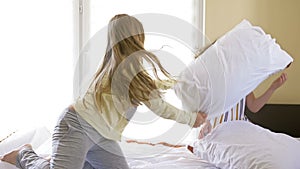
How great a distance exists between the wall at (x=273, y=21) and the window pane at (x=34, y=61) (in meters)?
1.04

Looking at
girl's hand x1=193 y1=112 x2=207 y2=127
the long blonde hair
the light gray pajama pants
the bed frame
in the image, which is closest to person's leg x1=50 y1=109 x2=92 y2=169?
the light gray pajama pants

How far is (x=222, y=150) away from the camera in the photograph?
6.46 feet

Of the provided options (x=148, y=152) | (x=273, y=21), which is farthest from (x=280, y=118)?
(x=148, y=152)

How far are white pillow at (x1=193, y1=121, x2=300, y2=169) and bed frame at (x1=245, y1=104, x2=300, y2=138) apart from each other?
0.92 metres

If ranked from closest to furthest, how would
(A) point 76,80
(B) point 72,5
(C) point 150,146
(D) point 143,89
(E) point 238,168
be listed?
1. (D) point 143,89
2. (E) point 238,168
3. (C) point 150,146
4. (A) point 76,80
5. (B) point 72,5

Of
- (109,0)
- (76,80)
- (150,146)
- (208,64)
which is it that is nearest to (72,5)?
(109,0)

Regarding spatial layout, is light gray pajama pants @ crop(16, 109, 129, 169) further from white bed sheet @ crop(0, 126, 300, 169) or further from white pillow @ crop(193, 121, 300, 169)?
white pillow @ crop(193, 121, 300, 169)

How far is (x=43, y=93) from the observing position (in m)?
3.28

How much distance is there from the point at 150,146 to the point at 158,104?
658mm

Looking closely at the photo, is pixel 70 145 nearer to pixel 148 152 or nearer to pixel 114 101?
pixel 114 101

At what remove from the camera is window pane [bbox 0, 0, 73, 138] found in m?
3.23

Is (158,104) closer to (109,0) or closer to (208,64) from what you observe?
(208,64)

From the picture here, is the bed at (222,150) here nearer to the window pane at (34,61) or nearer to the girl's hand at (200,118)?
the girl's hand at (200,118)

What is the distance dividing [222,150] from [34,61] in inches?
70.2
